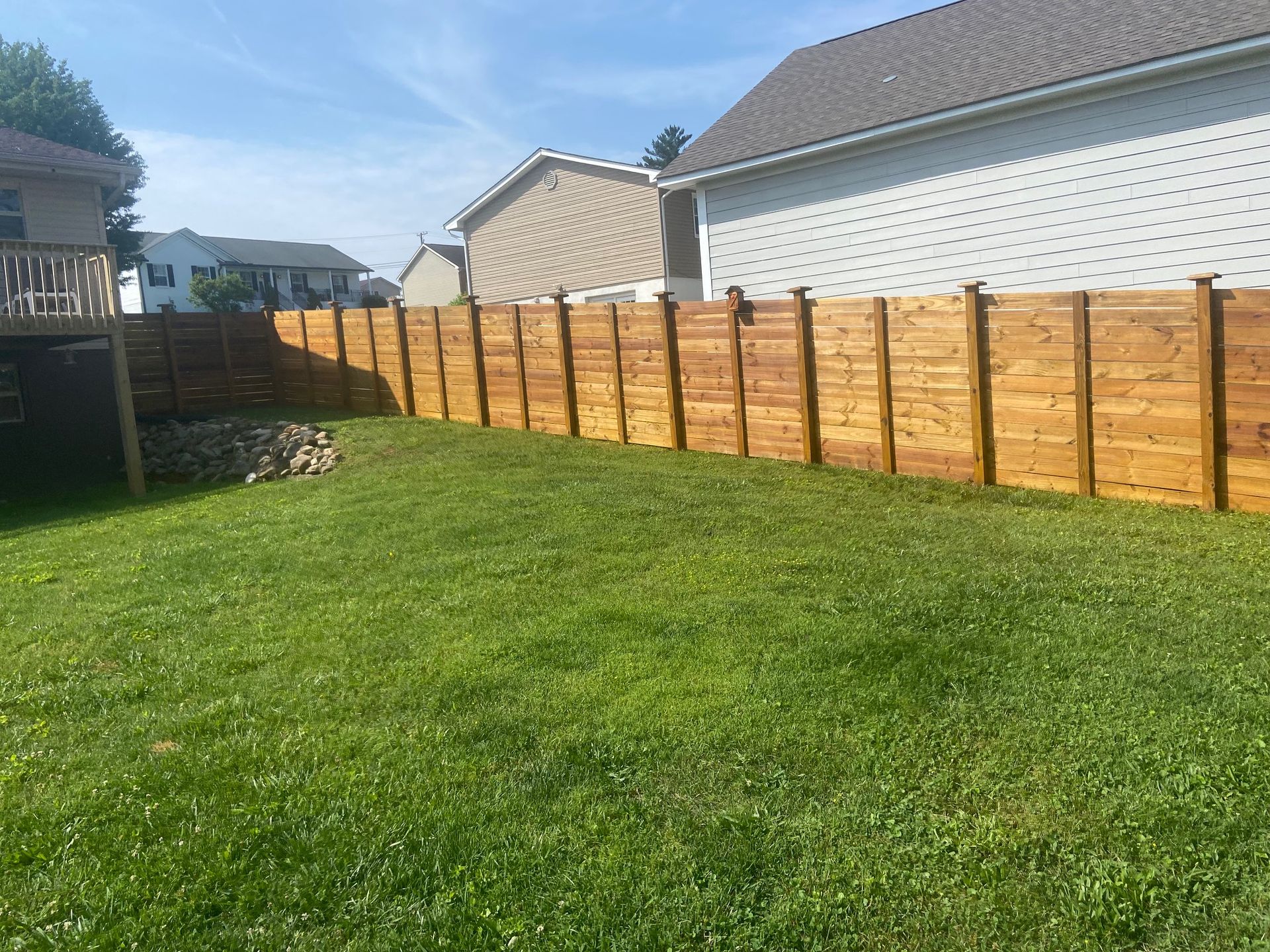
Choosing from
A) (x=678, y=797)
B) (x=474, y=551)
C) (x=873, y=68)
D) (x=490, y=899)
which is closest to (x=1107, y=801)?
(x=678, y=797)

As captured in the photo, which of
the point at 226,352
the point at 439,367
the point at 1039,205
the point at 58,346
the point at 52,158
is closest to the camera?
the point at 1039,205

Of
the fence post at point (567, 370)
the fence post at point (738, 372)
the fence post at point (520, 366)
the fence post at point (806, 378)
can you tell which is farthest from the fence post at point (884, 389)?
the fence post at point (520, 366)

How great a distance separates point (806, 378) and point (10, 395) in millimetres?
12561

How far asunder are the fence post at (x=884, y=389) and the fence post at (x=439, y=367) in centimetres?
770

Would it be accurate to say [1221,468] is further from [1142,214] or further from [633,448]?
A: [633,448]

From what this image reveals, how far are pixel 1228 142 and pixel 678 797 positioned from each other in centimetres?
936

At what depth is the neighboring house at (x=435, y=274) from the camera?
53.9 m

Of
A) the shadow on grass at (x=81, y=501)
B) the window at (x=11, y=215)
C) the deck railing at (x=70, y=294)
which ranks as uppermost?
the window at (x=11, y=215)

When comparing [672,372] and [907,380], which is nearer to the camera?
[907,380]

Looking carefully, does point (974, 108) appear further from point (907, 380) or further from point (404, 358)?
point (404, 358)

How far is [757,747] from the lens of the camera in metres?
4.34

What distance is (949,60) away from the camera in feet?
42.5

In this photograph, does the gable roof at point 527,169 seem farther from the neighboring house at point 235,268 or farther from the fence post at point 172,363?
the neighboring house at point 235,268

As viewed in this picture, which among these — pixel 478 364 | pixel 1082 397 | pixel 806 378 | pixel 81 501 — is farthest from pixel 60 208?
pixel 1082 397
